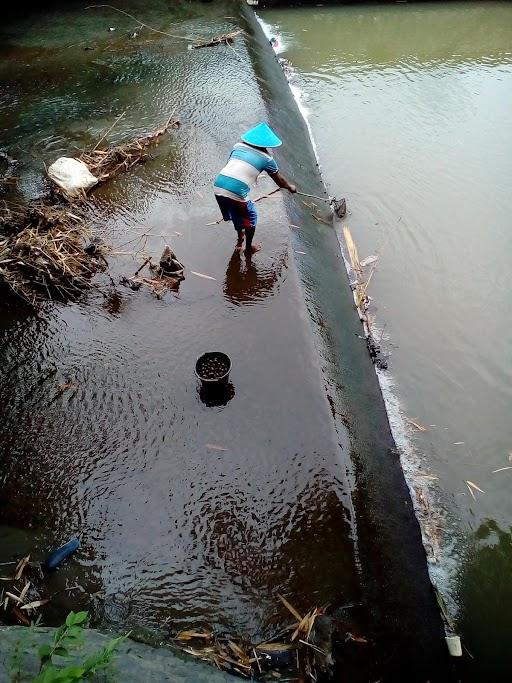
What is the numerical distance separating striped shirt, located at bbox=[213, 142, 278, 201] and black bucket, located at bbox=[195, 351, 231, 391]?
6.36 feet

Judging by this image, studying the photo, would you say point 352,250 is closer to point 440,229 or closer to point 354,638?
point 440,229

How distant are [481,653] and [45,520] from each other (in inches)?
148

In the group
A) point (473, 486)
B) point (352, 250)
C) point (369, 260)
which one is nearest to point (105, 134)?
point (352, 250)

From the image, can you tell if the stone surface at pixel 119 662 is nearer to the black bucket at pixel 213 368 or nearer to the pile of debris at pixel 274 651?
the pile of debris at pixel 274 651

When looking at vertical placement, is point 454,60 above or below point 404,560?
above

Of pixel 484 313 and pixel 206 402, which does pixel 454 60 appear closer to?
pixel 484 313

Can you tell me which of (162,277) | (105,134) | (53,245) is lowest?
(162,277)

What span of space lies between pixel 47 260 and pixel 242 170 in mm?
2454

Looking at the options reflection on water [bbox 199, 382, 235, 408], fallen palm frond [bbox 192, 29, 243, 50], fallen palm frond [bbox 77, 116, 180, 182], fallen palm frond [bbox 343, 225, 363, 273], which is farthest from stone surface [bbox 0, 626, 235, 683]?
fallen palm frond [bbox 192, 29, 243, 50]

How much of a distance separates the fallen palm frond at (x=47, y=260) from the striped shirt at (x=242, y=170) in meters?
1.83

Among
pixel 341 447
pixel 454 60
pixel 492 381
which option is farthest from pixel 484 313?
pixel 454 60

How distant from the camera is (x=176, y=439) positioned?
421cm

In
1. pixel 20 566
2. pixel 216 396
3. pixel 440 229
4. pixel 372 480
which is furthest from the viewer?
pixel 440 229

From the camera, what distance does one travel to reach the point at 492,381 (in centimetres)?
579
